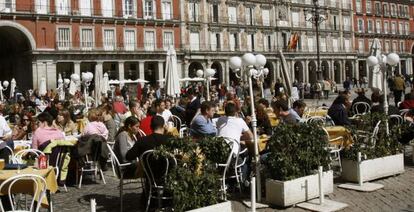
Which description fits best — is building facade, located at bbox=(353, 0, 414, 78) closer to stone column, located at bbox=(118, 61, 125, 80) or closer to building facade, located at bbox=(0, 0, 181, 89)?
building facade, located at bbox=(0, 0, 181, 89)

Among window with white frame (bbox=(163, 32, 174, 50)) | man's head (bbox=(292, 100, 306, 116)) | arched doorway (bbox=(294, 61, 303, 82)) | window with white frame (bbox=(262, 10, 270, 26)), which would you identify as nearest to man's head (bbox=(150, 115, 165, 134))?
man's head (bbox=(292, 100, 306, 116))

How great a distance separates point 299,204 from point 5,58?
37505 millimetres

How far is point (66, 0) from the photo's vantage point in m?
35.5

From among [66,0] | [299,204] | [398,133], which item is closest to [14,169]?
[299,204]

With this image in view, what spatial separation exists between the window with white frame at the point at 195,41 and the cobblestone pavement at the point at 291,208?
1401 inches

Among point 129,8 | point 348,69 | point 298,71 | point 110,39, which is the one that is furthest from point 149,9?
point 348,69

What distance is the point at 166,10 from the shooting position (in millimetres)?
41562

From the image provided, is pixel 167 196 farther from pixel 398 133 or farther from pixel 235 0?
pixel 235 0

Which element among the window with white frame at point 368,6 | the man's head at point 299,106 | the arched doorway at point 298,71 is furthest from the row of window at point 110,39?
the window with white frame at point 368,6

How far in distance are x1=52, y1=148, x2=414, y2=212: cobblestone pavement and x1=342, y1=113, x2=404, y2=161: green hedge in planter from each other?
0.45 meters

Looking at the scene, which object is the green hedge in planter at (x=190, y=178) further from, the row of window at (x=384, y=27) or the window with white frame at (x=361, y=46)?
the row of window at (x=384, y=27)

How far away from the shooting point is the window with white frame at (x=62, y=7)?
35031mm

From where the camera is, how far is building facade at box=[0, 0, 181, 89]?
3388 cm

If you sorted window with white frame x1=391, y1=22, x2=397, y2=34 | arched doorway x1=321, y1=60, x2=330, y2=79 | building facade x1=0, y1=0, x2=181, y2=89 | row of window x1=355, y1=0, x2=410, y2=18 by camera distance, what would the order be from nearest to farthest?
building facade x1=0, y1=0, x2=181, y2=89
arched doorway x1=321, y1=60, x2=330, y2=79
row of window x1=355, y1=0, x2=410, y2=18
window with white frame x1=391, y1=22, x2=397, y2=34
